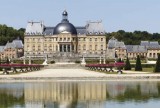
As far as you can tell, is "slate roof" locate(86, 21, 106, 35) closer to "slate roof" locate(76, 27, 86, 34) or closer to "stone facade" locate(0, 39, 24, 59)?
"slate roof" locate(76, 27, 86, 34)

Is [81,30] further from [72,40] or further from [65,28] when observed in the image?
[65,28]

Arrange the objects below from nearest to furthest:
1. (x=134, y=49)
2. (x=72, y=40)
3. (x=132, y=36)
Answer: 1. (x=72, y=40)
2. (x=134, y=49)
3. (x=132, y=36)

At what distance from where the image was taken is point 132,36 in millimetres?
92438

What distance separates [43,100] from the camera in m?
15.9

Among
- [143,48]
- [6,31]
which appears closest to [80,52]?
[143,48]

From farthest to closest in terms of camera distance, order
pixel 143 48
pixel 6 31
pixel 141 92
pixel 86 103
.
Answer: pixel 6 31, pixel 143 48, pixel 141 92, pixel 86 103

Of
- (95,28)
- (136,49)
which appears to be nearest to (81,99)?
(95,28)

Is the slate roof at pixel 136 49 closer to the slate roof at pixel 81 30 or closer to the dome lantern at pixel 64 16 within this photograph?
the slate roof at pixel 81 30

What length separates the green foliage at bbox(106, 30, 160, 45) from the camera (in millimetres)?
88206

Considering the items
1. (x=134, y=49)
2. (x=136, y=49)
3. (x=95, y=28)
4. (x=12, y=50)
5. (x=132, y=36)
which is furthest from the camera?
(x=132, y=36)

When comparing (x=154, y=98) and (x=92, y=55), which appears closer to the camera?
(x=154, y=98)

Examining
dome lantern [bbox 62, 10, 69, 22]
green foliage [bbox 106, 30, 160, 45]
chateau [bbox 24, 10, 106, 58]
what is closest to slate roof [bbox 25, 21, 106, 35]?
chateau [bbox 24, 10, 106, 58]

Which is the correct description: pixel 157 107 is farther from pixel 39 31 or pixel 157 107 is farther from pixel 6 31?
pixel 6 31

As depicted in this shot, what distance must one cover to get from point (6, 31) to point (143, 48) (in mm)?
27442
